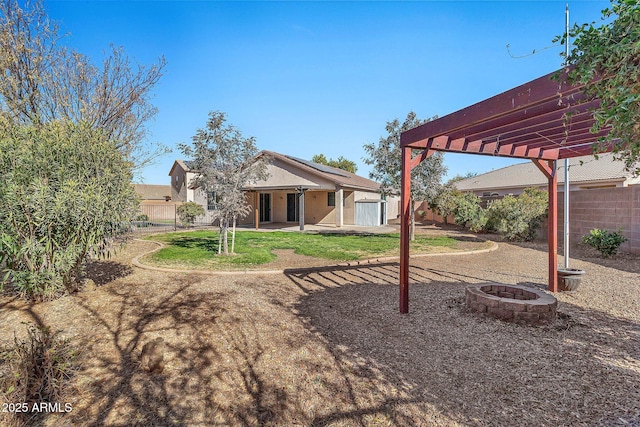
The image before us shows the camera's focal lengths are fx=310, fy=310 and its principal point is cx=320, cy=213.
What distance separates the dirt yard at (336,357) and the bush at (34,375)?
18 cm

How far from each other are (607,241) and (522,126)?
764 centimetres

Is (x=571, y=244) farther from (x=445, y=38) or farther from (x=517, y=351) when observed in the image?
(x=517, y=351)

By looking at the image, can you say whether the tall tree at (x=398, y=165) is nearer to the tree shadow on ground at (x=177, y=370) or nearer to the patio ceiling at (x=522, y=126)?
the patio ceiling at (x=522, y=126)

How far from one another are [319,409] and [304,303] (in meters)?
2.68

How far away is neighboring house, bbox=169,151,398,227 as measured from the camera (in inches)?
735

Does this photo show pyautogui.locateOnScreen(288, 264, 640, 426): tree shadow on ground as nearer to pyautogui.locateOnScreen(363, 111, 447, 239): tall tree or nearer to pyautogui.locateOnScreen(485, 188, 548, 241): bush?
pyautogui.locateOnScreen(363, 111, 447, 239): tall tree

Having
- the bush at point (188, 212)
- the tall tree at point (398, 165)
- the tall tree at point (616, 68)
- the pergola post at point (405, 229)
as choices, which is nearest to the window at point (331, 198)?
the tall tree at point (398, 165)

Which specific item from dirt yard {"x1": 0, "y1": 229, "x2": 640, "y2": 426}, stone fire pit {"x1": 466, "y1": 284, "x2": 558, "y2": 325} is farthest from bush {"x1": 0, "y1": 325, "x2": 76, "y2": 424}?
stone fire pit {"x1": 466, "y1": 284, "x2": 558, "y2": 325}

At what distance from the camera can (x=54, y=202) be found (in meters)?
4.38

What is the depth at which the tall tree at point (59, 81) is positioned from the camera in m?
7.06

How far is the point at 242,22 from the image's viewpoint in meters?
9.37

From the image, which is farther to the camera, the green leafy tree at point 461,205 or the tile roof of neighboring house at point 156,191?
the tile roof of neighboring house at point 156,191

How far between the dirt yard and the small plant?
4118mm

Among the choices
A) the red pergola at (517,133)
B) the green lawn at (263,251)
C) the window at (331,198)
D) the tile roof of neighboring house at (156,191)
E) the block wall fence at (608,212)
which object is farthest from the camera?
the tile roof of neighboring house at (156,191)
